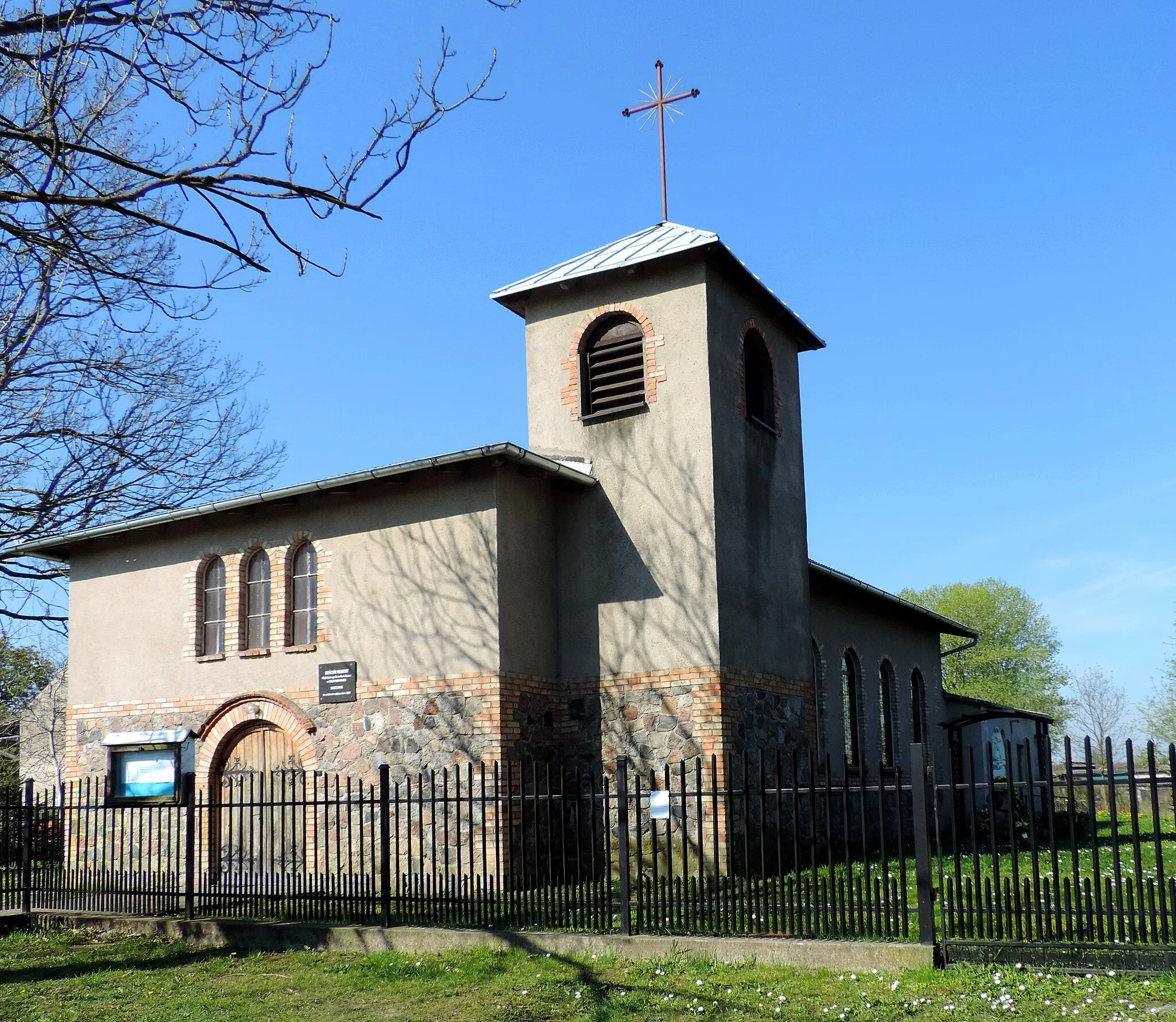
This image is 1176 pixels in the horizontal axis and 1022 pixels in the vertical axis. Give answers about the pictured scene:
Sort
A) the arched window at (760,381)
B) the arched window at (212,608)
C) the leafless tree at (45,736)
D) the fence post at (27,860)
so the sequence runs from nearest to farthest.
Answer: the fence post at (27,860)
the arched window at (212,608)
the arched window at (760,381)
the leafless tree at (45,736)

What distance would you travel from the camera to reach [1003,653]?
52344 millimetres

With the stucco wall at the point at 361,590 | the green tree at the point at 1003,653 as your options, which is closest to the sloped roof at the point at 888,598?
the stucco wall at the point at 361,590

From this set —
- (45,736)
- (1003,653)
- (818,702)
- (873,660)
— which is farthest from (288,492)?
(1003,653)

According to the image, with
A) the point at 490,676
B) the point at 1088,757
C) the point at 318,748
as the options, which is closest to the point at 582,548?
the point at 490,676

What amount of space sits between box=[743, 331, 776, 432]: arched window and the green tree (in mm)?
37825


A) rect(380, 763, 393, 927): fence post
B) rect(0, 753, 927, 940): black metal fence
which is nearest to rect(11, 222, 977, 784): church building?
rect(0, 753, 927, 940): black metal fence

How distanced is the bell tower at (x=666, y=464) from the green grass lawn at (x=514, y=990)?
514cm

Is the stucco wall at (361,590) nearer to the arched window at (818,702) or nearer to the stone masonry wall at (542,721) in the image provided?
the stone masonry wall at (542,721)

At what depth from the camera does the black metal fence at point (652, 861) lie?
851 cm

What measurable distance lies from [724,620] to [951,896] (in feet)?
19.2

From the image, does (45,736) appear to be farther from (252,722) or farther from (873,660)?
(873,660)

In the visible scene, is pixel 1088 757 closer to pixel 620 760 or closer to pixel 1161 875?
pixel 1161 875

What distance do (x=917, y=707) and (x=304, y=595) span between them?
12627mm

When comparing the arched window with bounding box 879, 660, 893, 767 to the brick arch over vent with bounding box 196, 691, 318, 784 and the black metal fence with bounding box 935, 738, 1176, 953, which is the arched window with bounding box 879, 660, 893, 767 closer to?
the brick arch over vent with bounding box 196, 691, 318, 784
